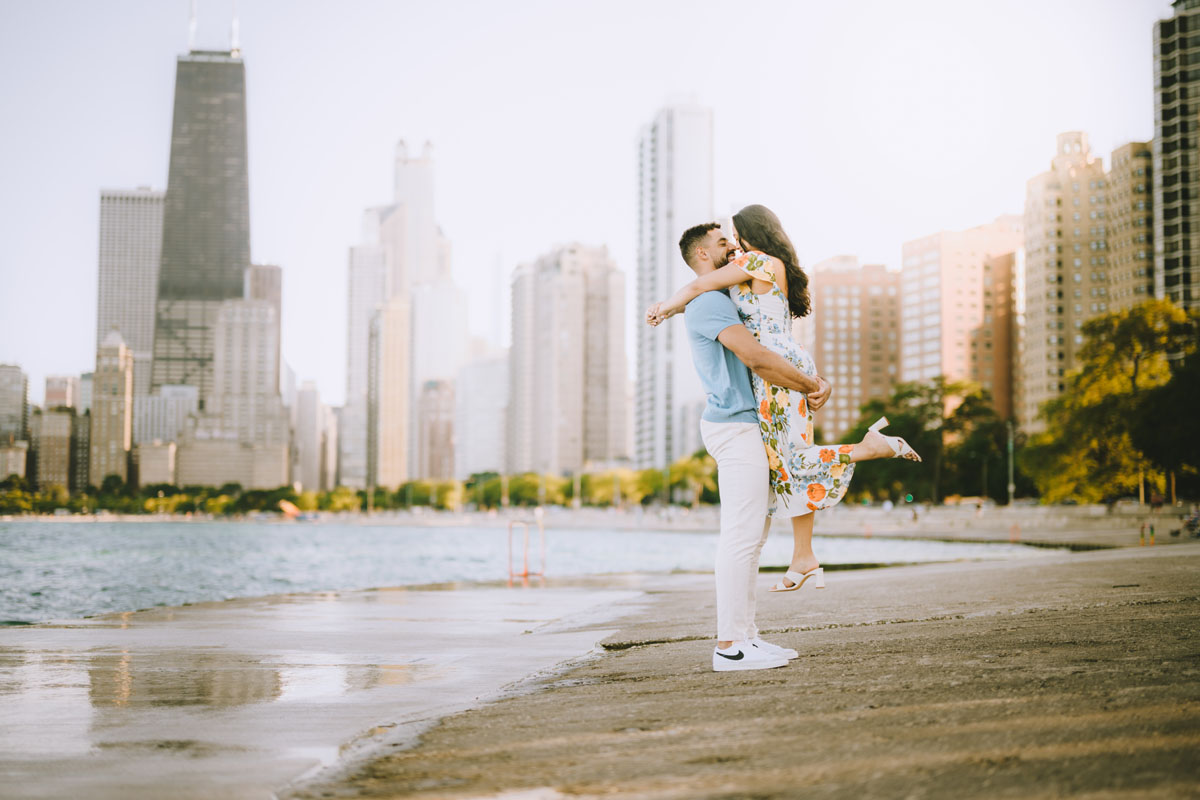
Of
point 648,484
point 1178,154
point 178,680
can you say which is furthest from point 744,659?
point 648,484

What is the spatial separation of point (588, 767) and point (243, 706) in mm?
2074

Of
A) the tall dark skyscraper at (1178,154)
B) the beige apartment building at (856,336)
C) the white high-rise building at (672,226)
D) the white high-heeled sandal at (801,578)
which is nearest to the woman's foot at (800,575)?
the white high-heeled sandal at (801,578)

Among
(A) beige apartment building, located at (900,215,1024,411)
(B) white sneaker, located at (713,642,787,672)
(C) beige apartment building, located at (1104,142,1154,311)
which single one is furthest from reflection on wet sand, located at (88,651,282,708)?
(A) beige apartment building, located at (900,215,1024,411)

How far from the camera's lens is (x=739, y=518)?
4930mm

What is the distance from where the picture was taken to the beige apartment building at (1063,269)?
13612 cm

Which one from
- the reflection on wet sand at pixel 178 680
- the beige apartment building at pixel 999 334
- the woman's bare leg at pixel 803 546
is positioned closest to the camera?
the reflection on wet sand at pixel 178 680

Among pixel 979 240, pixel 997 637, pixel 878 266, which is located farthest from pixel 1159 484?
pixel 878 266

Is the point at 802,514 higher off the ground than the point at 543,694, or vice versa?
the point at 802,514

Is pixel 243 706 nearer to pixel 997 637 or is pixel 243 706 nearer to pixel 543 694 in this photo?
pixel 543 694

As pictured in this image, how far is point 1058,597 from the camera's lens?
7684 mm

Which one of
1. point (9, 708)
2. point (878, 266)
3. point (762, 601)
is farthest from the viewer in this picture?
point (878, 266)

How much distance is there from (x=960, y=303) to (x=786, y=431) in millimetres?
166217

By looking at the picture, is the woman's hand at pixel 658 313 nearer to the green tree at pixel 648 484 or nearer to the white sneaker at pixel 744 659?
the white sneaker at pixel 744 659

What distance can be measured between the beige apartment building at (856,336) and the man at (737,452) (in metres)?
170
